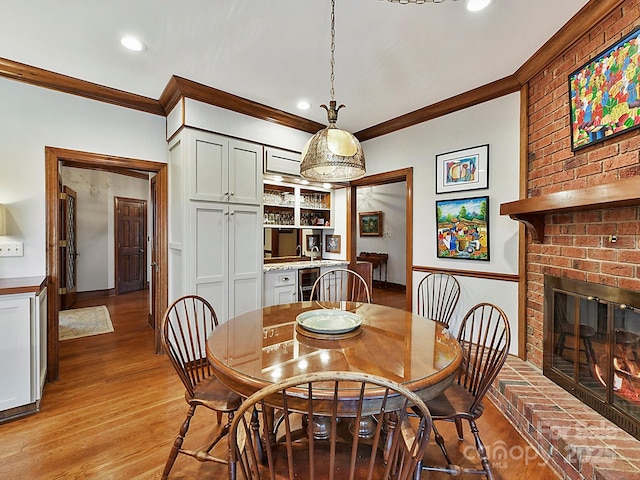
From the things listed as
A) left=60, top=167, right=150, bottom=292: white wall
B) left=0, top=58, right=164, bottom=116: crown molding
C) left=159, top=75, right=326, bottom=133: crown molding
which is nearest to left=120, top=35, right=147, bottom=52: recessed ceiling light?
left=159, top=75, right=326, bottom=133: crown molding

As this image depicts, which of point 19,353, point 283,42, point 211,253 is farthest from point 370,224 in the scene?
point 19,353

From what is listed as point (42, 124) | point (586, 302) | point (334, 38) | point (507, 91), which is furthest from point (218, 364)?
point (507, 91)

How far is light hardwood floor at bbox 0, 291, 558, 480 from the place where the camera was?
5.54ft

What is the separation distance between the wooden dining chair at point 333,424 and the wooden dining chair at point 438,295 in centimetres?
207

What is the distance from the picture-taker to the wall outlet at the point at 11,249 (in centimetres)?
249

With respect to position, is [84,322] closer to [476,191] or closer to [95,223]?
[95,223]

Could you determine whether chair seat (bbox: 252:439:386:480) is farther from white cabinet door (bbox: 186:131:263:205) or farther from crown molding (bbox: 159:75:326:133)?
crown molding (bbox: 159:75:326:133)

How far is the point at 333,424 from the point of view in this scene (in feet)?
2.86

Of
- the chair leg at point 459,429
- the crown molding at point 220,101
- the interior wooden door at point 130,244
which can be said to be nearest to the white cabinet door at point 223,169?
the crown molding at point 220,101

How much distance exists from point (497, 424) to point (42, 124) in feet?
14.2

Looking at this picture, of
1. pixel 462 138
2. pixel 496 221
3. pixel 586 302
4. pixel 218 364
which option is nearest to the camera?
pixel 218 364

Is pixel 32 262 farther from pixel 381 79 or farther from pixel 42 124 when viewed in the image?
pixel 381 79

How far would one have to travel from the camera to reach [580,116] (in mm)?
2039

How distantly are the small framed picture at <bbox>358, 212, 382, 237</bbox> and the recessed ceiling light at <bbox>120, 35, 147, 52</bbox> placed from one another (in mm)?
6109
